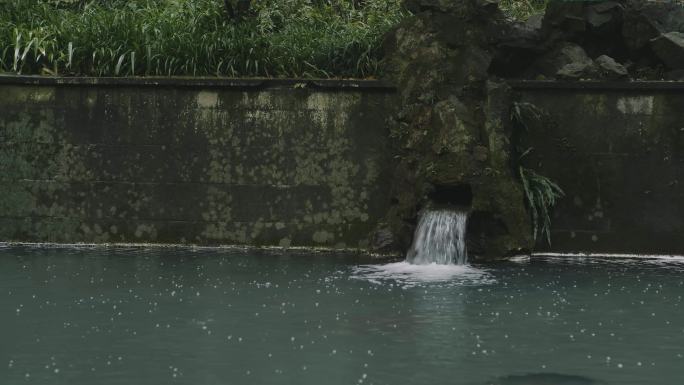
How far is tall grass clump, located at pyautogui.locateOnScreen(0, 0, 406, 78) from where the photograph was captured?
14.3 meters

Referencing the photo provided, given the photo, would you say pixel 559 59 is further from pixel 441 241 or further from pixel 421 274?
pixel 421 274

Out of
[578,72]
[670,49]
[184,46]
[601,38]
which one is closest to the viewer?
[578,72]

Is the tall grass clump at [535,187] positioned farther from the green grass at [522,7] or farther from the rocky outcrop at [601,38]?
the green grass at [522,7]

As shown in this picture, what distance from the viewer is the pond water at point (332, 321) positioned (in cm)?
734

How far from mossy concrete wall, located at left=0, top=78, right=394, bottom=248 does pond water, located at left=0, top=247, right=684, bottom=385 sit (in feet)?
3.05

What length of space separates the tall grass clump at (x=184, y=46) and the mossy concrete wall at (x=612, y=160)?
2396 mm

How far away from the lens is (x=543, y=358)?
777 cm

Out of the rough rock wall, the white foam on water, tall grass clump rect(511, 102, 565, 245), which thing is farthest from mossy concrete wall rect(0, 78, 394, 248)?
tall grass clump rect(511, 102, 565, 245)

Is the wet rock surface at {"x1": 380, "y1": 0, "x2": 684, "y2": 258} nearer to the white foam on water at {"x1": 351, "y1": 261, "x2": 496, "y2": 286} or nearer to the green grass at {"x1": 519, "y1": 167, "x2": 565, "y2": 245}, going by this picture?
the green grass at {"x1": 519, "y1": 167, "x2": 565, "y2": 245}

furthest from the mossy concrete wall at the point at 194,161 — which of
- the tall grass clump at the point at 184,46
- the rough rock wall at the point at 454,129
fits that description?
the tall grass clump at the point at 184,46

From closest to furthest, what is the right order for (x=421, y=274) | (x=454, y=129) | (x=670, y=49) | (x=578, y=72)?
(x=421, y=274) → (x=454, y=129) → (x=578, y=72) → (x=670, y=49)

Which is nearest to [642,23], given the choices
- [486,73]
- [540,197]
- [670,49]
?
[670,49]

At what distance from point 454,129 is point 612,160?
6.45 feet

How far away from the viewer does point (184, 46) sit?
47.4ft
